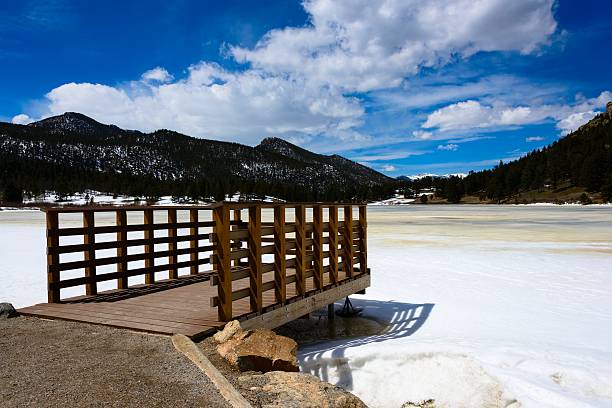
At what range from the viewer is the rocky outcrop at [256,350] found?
518 cm

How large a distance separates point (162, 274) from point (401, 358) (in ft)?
38.1

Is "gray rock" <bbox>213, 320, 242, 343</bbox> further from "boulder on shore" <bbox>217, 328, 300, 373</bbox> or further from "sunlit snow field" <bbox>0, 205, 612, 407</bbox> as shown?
"sunlit snow field" <bbox>0, 205, 612, 407</bbox>

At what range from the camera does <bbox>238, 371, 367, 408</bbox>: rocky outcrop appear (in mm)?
4344

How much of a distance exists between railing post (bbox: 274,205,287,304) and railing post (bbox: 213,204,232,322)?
1129 millimetres

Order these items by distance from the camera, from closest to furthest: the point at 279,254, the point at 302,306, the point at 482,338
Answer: the point at 279,254
the point at 302,306
the point at 482,338

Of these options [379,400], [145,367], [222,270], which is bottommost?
[379,400]

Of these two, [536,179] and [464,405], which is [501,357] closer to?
[464,405]

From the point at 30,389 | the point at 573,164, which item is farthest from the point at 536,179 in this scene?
the point at 30,389

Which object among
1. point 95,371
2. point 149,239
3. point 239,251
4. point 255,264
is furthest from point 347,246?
point 95,371

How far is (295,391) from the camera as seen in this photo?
460cm

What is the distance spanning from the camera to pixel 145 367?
186 inches

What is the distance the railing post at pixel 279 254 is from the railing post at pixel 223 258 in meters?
1.13

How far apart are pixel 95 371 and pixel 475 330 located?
7.19 m

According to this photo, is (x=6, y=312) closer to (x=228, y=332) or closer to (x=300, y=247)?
(x=228, y=332)
